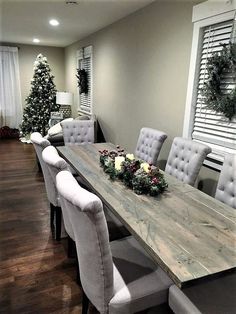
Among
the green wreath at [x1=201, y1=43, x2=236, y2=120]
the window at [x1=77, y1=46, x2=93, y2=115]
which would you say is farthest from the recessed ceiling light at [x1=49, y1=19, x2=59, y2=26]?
the green wreath at [x1=201, y1=43, x2=236, y2=120]

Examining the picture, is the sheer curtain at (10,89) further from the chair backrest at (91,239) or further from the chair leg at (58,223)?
the chair backrest at (91,239)

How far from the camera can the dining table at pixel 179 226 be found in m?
1.16

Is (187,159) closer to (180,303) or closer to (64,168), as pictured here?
(64,168)

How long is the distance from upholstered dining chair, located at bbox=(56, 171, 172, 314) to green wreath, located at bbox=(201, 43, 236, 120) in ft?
5.22

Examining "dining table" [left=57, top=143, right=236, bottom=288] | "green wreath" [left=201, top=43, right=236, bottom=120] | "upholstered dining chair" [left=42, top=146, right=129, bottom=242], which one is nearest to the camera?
"dining table" [left=57, top=143, right=236, bottom=288]

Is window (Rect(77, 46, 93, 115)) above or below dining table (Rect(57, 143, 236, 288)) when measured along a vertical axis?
above

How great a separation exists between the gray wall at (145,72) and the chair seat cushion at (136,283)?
4.71 feet

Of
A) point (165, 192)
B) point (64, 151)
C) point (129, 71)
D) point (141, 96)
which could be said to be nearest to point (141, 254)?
point (165, 192)

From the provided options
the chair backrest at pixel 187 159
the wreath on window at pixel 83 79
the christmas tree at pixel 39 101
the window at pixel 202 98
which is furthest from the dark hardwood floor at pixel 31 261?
the christmas tree at pixel 39 101

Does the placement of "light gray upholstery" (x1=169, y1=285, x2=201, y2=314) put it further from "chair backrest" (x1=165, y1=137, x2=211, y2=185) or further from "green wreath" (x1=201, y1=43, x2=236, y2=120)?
"green wreath" (x1=201, y1=43, x2=236, y2=120)

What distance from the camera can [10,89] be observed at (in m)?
7.43

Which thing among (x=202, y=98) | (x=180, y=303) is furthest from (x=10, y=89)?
(x=180, y=303)

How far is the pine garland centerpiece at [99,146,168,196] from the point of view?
6.29ft

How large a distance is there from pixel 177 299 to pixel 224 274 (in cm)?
30
